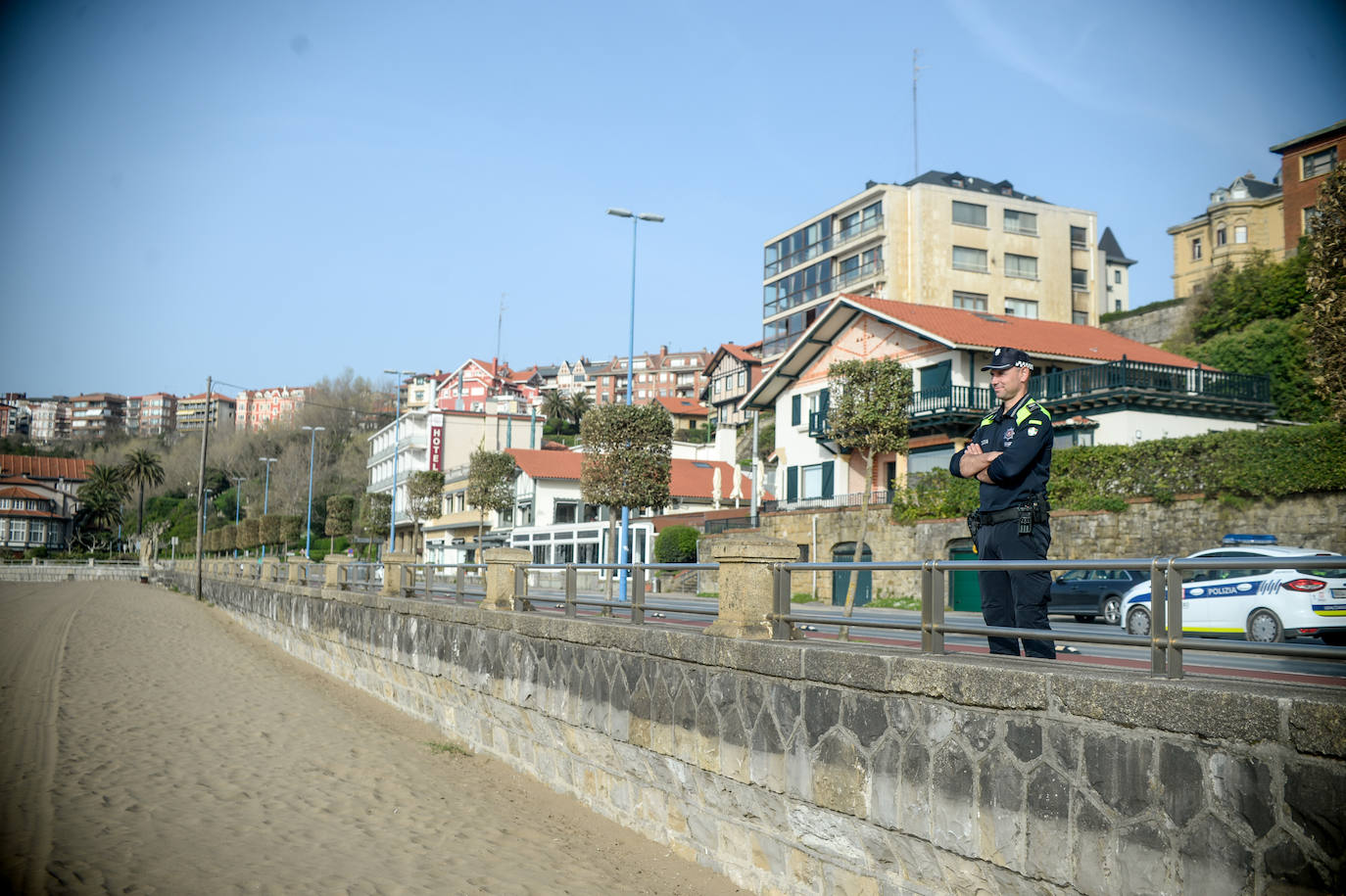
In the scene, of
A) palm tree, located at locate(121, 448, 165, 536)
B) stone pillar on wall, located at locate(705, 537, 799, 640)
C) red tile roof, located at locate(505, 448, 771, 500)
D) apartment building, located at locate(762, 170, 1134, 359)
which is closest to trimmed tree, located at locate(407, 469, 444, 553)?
red tile roof, located at locate(505, 448, 771, 500)

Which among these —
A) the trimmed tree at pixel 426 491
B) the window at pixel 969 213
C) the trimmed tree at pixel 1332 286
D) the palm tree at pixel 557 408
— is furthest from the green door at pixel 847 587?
the palm tree at pixel 557 408

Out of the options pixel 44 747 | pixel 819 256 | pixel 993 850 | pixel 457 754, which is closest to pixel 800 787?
pixel 993 850

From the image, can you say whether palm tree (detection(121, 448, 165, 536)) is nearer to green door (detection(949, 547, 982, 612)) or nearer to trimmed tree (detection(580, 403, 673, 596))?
trimmed tree (detection(580, 403, 673, 596))

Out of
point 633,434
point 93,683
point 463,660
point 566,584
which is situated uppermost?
point 633,434

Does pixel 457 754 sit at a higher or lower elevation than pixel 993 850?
lower

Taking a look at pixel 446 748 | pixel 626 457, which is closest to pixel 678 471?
pixel 626 457

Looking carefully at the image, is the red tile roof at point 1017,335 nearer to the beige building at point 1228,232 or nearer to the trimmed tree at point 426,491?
the beige building at point 1228,232

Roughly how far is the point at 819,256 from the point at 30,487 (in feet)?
306

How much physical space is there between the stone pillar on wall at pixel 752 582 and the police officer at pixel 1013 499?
1.81 m

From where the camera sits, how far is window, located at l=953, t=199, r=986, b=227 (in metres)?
54.7

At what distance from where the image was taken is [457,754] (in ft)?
41.8

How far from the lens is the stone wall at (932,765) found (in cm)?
395

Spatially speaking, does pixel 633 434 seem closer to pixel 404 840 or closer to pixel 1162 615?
pixel 404 840

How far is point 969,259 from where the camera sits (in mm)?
54625
